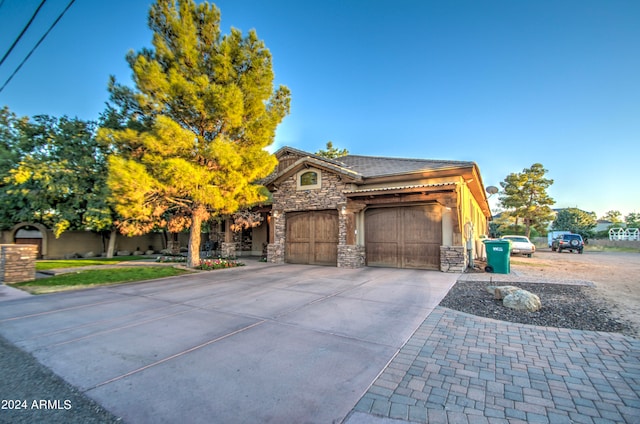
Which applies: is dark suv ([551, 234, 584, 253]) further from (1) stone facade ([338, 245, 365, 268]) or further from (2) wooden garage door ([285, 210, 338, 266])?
(2) wooden garage door ([285, 210, 338, 266])

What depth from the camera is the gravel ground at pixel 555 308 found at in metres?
4.60

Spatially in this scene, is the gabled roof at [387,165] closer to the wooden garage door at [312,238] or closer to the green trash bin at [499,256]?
Answer: the wooden garage door at [312,238]

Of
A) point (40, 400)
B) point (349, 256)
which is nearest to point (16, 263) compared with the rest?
point (40, 400)

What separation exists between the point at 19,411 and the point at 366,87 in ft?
47.4

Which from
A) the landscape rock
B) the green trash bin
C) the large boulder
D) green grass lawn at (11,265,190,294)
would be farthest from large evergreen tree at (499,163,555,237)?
green grass lawn at (11,265,190,294)

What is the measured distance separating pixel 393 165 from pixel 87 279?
500 inches

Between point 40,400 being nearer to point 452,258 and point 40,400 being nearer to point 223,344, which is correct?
point 223,344

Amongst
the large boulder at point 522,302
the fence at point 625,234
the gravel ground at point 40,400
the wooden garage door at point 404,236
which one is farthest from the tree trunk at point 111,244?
the fence at point 625,234

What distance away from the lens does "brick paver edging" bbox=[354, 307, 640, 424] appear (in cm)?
240

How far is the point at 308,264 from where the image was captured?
13219 millimetres

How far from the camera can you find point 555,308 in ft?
17.9

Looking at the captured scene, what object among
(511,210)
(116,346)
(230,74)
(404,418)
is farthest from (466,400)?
(511,210)

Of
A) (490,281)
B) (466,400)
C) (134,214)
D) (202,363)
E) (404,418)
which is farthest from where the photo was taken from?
(134,214)

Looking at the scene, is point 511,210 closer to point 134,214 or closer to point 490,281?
point 490,281
